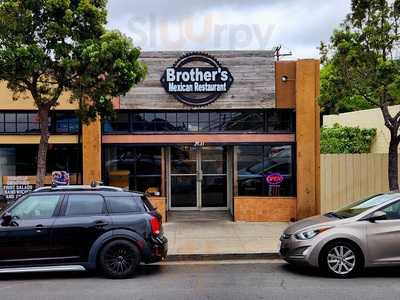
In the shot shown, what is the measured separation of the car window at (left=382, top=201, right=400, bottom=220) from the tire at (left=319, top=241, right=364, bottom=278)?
85cm

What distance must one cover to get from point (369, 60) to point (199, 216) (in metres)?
6.55

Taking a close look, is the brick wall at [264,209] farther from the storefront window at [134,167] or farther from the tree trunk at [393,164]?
the tree trunk at [393,164]

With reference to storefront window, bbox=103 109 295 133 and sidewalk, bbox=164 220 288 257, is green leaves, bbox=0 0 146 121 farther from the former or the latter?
sidewalk, bbox=164 220 288 257

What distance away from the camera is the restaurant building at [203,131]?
606 inches

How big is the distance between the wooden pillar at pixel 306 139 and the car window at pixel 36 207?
25.5 ft

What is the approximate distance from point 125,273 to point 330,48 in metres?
7.04

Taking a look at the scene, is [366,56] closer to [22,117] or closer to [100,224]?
[100,224]

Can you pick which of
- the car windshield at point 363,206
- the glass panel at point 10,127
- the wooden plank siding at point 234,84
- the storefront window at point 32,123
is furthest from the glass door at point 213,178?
the car windshield at point 363,206

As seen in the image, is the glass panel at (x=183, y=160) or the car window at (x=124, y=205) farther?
the glass panel at (x=183, y=160)

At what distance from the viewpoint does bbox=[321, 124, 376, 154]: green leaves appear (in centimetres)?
2186

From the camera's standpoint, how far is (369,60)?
12406mm

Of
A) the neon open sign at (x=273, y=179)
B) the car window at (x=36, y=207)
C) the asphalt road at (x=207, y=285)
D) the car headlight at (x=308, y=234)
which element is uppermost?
the neon open sign at (x=273, y=179)

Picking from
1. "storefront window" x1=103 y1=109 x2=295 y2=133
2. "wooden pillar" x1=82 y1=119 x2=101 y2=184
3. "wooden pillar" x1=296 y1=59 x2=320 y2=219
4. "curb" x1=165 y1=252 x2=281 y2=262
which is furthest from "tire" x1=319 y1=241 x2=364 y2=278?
"wooden pillar" x1=82 y1=119 x2=101 y2=184

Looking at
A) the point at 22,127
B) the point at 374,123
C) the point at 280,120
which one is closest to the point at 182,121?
the point at 280,120
